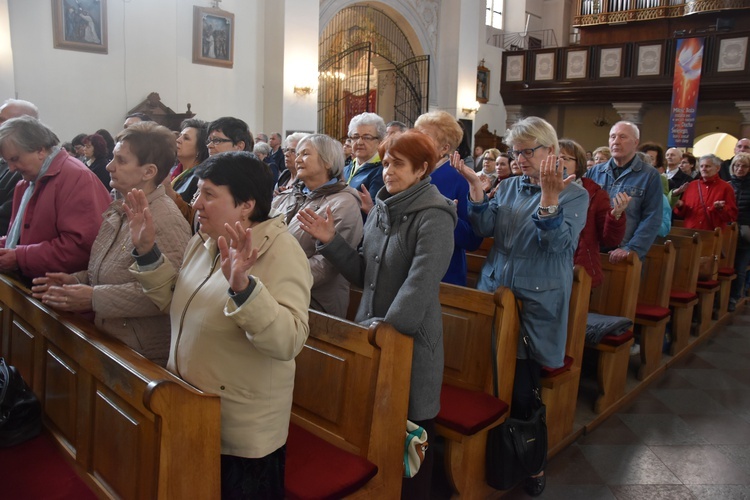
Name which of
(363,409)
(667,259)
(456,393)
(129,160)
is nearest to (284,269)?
(363,409)

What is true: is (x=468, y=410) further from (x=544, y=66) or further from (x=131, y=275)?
(x=544, y=66)

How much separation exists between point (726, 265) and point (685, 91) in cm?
739

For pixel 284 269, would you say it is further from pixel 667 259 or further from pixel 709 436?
pixel 667 259

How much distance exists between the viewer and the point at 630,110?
13.3 m

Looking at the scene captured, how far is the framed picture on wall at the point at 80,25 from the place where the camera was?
7180 mm

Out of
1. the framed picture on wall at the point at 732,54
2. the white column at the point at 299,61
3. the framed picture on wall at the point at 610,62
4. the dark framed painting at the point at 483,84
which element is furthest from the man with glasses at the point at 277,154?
the framed picture on wall at the point at 732,54

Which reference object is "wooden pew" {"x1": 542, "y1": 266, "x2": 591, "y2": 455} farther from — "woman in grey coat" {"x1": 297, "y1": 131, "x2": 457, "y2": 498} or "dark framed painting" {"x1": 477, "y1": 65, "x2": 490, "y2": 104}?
"dark framed painting" {"x1": 477, "y1": 65, "x2": 490, "y2": 104}

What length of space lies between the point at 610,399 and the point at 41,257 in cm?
303

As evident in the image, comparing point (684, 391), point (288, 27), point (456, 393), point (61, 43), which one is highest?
point (288, 27)

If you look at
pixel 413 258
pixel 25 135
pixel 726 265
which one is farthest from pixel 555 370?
pixel 726 265

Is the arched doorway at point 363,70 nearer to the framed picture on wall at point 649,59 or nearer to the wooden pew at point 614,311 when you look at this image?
the framed picture on wall at point 649,59

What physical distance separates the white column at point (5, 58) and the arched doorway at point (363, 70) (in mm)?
5945

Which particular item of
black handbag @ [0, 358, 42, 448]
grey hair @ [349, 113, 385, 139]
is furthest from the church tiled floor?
grey hair @ [349, 113, 385, 139]

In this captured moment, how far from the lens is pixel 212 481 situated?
148cm
